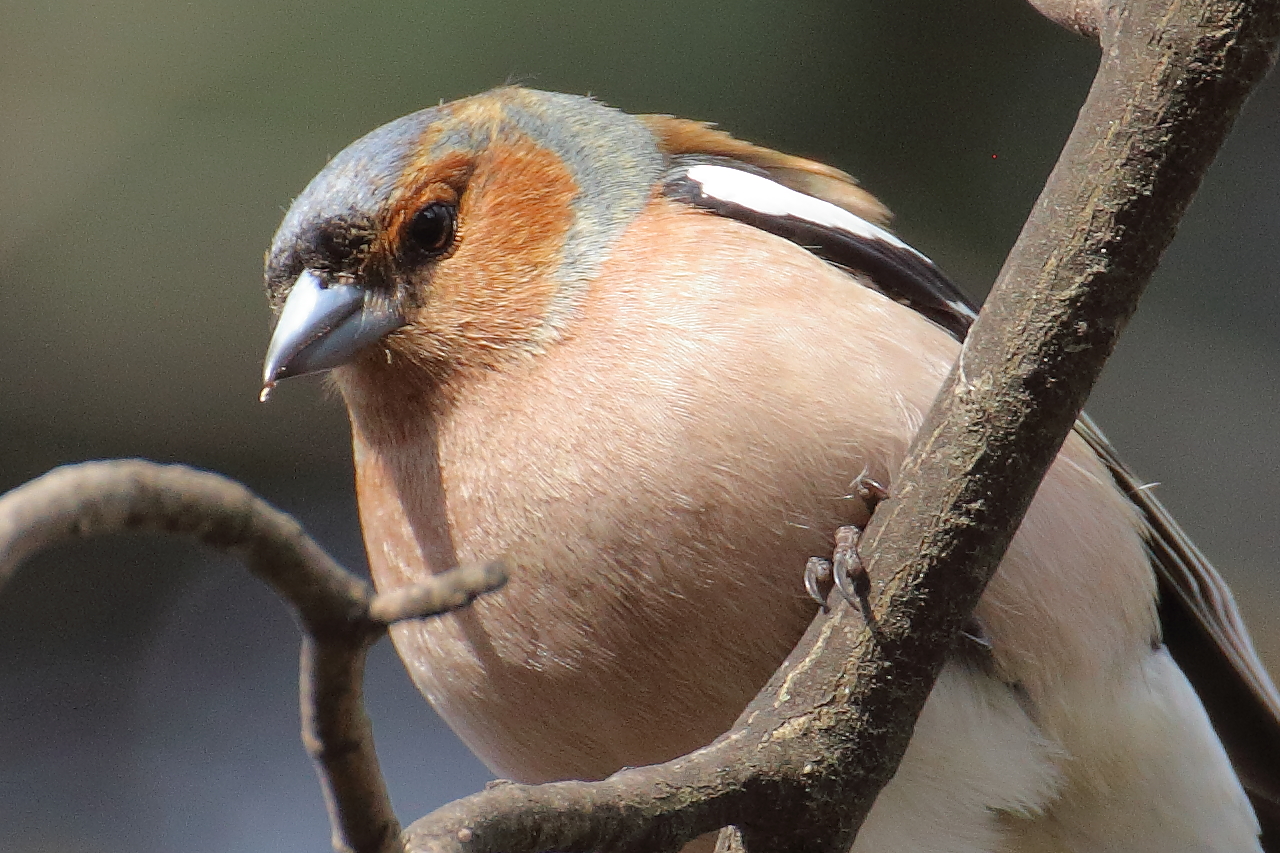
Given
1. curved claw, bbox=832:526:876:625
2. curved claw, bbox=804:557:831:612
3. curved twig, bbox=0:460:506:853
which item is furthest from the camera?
curved claw, bbox=804:557:831:612

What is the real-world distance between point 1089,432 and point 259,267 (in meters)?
1.70

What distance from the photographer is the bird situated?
1.13 meters

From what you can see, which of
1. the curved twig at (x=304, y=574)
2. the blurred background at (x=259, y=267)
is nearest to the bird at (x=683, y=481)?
the curved twig at (x=304, y=574)

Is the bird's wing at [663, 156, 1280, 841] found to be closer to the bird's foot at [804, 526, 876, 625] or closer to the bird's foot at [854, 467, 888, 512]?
the bird's foot at [854, 467, 888, 512]

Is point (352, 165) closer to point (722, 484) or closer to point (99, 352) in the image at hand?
point (722, 484)

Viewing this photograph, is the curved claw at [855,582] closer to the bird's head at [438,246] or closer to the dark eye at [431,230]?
the bird's head at [438,246]

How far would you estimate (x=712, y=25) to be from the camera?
8.41ft

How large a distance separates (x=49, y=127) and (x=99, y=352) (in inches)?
19.6

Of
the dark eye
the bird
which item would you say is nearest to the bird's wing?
the bird

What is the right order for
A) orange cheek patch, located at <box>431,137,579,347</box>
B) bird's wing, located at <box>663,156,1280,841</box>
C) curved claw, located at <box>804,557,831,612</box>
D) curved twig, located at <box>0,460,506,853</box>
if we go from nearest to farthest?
1. curved twig, located at <box>0,460,506,853</box>
2. curved claw, located at <box>804,557,831,612</box>
3. orange cheek patch, located at <box>431,137,579,347</box>
4. bird's wing, located at <box>663,156,1280,841</box>

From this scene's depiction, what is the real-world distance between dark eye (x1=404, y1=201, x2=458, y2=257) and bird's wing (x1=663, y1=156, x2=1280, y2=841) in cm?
24

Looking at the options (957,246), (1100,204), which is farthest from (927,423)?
(957,246)

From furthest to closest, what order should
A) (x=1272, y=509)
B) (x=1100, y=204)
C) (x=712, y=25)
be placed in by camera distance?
1. (x=1272, y=509)
2. (x=712, y=25)
3. (x=1100, y=204)

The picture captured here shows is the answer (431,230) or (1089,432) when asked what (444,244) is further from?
(1089,432)
